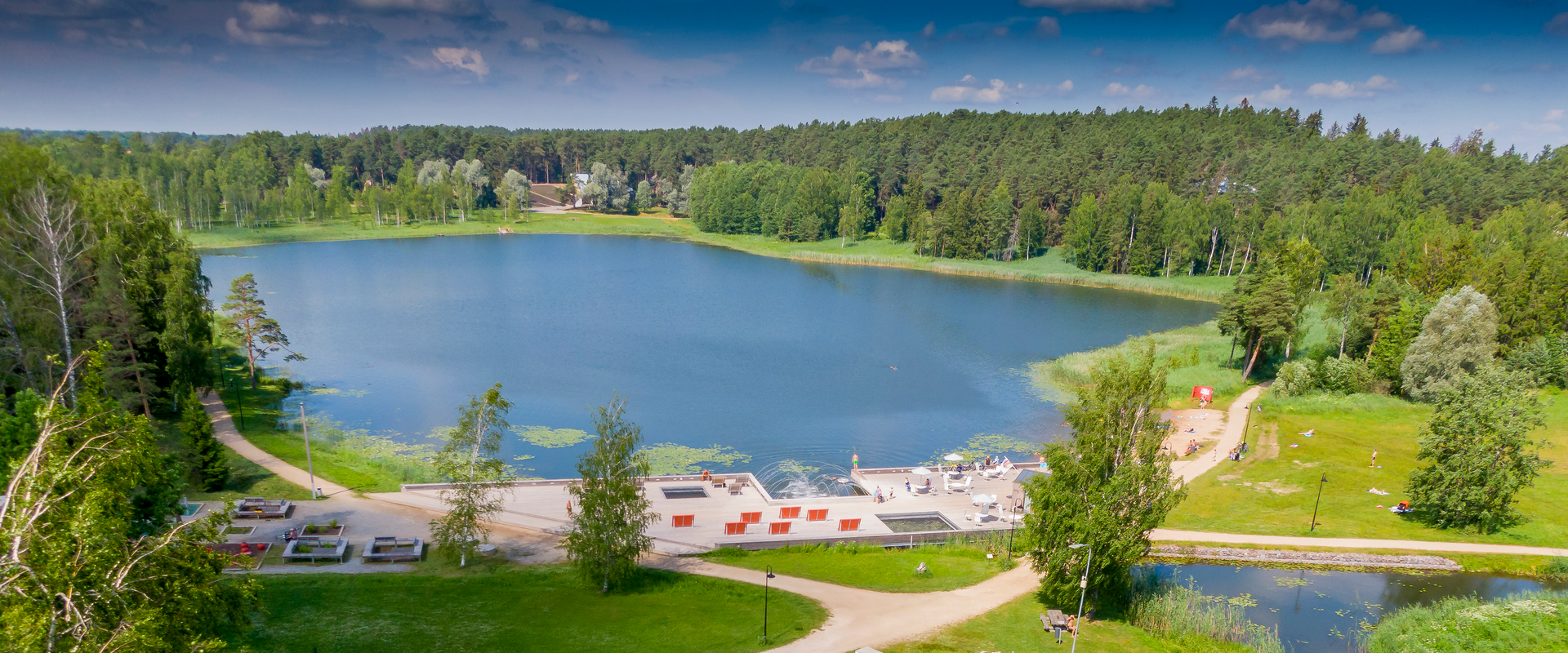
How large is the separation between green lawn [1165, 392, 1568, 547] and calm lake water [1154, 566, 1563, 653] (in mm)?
2834

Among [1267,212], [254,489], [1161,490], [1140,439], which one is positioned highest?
[1267,212]

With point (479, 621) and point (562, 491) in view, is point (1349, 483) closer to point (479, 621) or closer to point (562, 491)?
point (562, 491)

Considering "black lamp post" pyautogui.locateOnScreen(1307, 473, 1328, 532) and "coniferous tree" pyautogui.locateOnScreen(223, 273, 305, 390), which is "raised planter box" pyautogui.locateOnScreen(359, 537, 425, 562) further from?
"black lamp post" pyautogui.locateOnScreen(1307, 473, 1328, 532)

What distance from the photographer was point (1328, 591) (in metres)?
31.1

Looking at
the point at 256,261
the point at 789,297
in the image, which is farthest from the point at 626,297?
the point at 256,261

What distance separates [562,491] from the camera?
36.2 meters

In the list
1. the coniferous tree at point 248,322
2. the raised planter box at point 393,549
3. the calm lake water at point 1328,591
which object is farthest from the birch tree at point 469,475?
the coniferous tree at point 248,322

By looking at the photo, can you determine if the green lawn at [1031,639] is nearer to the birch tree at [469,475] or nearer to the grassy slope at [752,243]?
the birch tree at [469,475]

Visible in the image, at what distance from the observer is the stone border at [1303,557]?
1283 inches

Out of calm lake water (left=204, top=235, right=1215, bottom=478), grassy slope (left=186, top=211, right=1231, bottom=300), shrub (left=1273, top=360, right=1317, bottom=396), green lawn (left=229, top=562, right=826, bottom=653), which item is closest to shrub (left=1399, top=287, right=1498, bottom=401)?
shrub (left=1273, top=360, right=1317, bottom=396)

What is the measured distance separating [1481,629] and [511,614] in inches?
1175

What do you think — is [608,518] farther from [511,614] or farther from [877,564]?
[877,564]

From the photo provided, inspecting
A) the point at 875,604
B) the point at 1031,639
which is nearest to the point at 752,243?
the point at 875,604

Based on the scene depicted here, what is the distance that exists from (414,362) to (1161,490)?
161 feet
